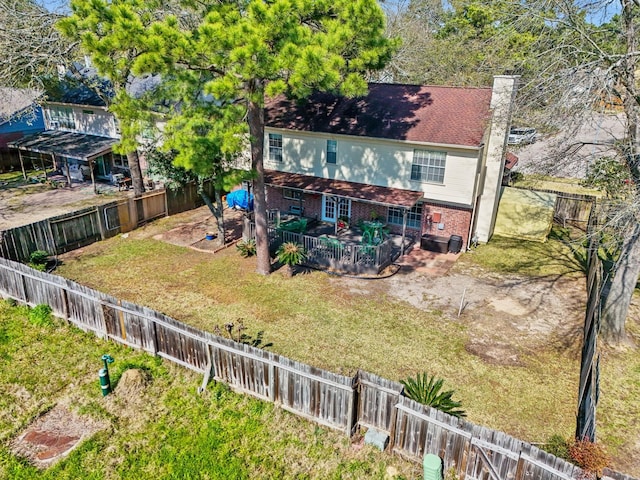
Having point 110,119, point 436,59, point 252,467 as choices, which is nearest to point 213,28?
point 252,467

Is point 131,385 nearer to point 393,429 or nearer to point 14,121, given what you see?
point 393,429

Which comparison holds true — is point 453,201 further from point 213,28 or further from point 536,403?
point 213,28

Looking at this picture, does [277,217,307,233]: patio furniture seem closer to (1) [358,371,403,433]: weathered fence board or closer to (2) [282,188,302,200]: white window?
(2) [282,188,302,200]: white window

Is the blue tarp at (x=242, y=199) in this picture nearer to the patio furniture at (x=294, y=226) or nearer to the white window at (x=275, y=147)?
the white window at (x=275, y=147)

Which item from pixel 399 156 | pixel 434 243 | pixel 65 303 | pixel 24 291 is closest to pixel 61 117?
pixel 24 291

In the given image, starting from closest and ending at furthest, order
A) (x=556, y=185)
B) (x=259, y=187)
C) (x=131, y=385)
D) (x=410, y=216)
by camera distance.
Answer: (x=131, y=385)
(x=259, y=187)
(x=410, y=216)
(x=556, y=185)
